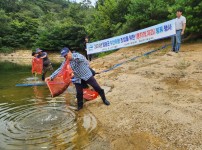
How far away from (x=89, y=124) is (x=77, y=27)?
34.3 metres

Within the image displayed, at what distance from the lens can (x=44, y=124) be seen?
667 centimetres

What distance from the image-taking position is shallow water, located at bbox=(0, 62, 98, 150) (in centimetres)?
554

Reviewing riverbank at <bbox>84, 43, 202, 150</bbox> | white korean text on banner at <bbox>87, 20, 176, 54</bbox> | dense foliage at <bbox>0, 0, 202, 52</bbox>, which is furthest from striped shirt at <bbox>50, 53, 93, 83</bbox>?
dense foliage at <bbox>0, 0, 202, 52</bbox>

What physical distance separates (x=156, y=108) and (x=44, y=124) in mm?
2718

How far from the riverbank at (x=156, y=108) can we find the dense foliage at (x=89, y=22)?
570 centimetres

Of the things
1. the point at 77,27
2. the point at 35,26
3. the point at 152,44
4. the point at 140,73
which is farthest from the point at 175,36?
the point at 35,26

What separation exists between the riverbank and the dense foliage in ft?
18.7

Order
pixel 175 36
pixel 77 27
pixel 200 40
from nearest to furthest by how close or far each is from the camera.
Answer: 1. pixel 175 36
2. pixel 200 40
3. pixel 77 27

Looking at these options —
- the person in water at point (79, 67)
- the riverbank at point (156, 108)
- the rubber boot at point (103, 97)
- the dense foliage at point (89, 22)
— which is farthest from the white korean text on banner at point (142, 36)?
the person in water at point (79, 67)

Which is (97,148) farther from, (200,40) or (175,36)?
(200,40)

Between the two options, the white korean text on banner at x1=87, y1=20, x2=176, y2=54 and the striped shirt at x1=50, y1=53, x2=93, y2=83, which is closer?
the striped shirt at x1=50, y1=53, x2=93, y2=83

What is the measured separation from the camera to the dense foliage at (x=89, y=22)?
1548 centimetres

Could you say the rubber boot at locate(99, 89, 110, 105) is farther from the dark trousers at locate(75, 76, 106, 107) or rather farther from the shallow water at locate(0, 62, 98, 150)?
the shallow water at locate(0, 62, 98, 150)

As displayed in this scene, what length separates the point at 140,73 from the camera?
1006cm
